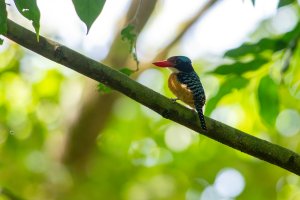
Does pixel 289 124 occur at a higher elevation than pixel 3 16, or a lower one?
lower

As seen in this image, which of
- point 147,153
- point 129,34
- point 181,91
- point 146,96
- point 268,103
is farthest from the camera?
point 147,153

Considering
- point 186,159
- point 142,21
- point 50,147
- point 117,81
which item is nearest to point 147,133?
point 186,159

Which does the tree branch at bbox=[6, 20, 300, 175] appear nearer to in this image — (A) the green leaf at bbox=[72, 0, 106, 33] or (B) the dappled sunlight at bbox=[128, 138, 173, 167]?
(A) the green leaf at bbox=[72, 0, 106, 33]

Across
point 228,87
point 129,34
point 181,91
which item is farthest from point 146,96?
point 181,91

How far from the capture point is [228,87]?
2906 mm

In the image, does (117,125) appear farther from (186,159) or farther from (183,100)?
(183,100)

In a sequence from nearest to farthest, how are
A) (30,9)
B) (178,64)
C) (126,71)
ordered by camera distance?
1. (30,9)
2. (126,71)
3. (178,64)

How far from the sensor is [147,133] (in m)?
8.66

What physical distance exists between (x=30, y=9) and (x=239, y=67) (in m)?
1.44

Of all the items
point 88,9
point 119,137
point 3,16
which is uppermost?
point 88,9

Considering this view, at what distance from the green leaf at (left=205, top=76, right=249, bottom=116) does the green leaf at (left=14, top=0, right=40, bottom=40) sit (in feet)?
4.15

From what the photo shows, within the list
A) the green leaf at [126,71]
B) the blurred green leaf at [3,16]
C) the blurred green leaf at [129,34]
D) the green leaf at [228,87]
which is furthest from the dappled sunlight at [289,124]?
the blurred green leaf at [3,16]

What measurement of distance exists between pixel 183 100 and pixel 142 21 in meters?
0.60

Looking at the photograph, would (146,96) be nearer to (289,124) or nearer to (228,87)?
(228,87)
